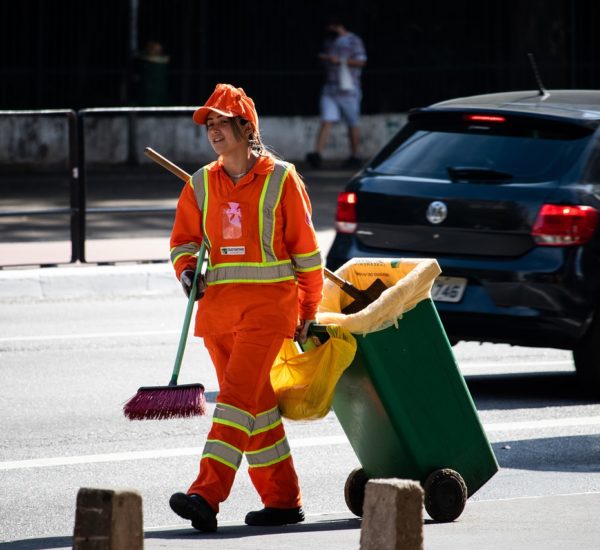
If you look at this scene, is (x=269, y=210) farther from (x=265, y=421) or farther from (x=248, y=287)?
(x=265, y=421)

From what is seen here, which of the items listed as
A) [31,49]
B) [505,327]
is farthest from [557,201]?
[31,49]

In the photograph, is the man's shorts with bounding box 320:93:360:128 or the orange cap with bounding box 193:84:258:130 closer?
the orange cap with bounding box 193:84:258:130

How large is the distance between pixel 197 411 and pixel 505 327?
306 cm

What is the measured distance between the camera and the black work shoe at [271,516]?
6125mm

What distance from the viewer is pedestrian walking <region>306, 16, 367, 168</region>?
69.4 feet

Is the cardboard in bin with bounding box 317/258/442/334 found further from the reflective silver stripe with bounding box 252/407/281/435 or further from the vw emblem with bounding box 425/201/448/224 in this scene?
the vw emblem with bounding box 425/201/448/224

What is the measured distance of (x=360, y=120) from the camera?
2284 centimetres

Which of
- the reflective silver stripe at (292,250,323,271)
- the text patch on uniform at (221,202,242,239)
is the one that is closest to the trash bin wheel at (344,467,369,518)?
the reflective silver stripe at (292,250,323,271)

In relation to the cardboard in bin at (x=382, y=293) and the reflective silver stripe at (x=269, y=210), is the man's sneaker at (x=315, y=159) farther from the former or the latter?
the reflective silver stripe at (x=269, y=210)

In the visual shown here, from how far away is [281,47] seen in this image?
22500mm

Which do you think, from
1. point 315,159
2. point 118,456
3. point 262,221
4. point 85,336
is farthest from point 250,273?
point 315,159

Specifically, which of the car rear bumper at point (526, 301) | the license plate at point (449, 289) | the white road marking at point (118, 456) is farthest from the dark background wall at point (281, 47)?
the white road marking at point (118, 456)

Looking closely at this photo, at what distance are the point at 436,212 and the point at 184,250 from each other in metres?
2.86

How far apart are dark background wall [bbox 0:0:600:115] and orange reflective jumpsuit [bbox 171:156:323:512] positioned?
1543 cm
